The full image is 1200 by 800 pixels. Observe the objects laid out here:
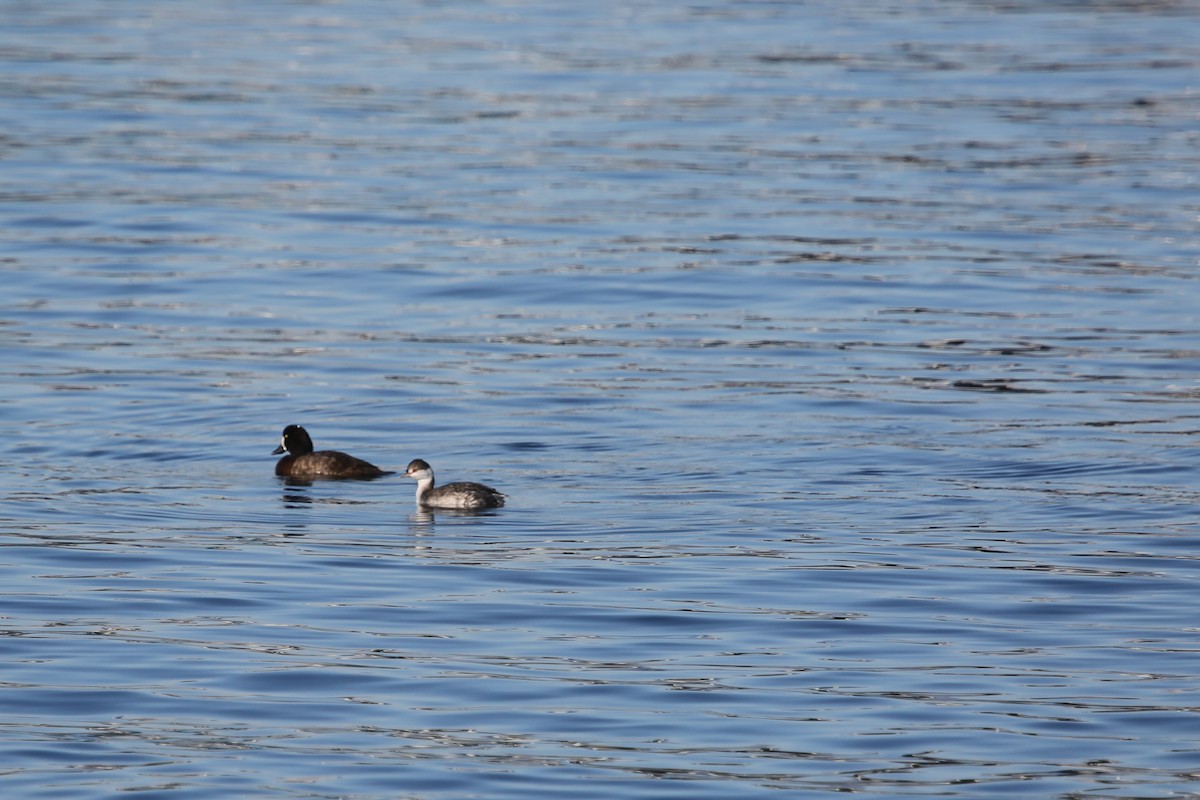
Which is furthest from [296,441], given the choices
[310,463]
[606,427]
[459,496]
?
[606,427]

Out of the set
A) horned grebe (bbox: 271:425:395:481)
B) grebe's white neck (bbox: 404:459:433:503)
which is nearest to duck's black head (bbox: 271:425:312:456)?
horned grebe (bbox: 271:425:395:481)

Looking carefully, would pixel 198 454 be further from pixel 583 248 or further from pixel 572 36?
pixel 572 36

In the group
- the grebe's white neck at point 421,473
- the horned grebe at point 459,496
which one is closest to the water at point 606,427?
the horned grebe at point 459,496

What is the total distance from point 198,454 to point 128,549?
3.41 m

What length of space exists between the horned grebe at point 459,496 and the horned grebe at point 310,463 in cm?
113

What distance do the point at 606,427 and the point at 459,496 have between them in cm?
307

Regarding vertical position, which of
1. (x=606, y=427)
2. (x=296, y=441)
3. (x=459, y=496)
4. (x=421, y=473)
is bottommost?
(x=459, y=496)

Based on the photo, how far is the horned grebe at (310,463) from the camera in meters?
16.8

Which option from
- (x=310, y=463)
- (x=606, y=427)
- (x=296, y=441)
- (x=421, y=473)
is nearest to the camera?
(x=421, y=473)

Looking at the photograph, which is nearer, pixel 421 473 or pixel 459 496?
pixel 459 496

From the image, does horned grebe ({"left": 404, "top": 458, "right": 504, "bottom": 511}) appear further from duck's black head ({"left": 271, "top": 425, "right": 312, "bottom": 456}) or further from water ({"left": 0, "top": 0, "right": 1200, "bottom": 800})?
duck's black head ({"left": 271, "top": 425, "right": 312, "bottom": 456})

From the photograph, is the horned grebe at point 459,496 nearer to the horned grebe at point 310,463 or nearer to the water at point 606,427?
the water at point 606,427

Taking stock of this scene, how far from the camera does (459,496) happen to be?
15.4 meters

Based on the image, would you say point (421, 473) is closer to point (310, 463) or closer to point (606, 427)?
point (310, 463)
